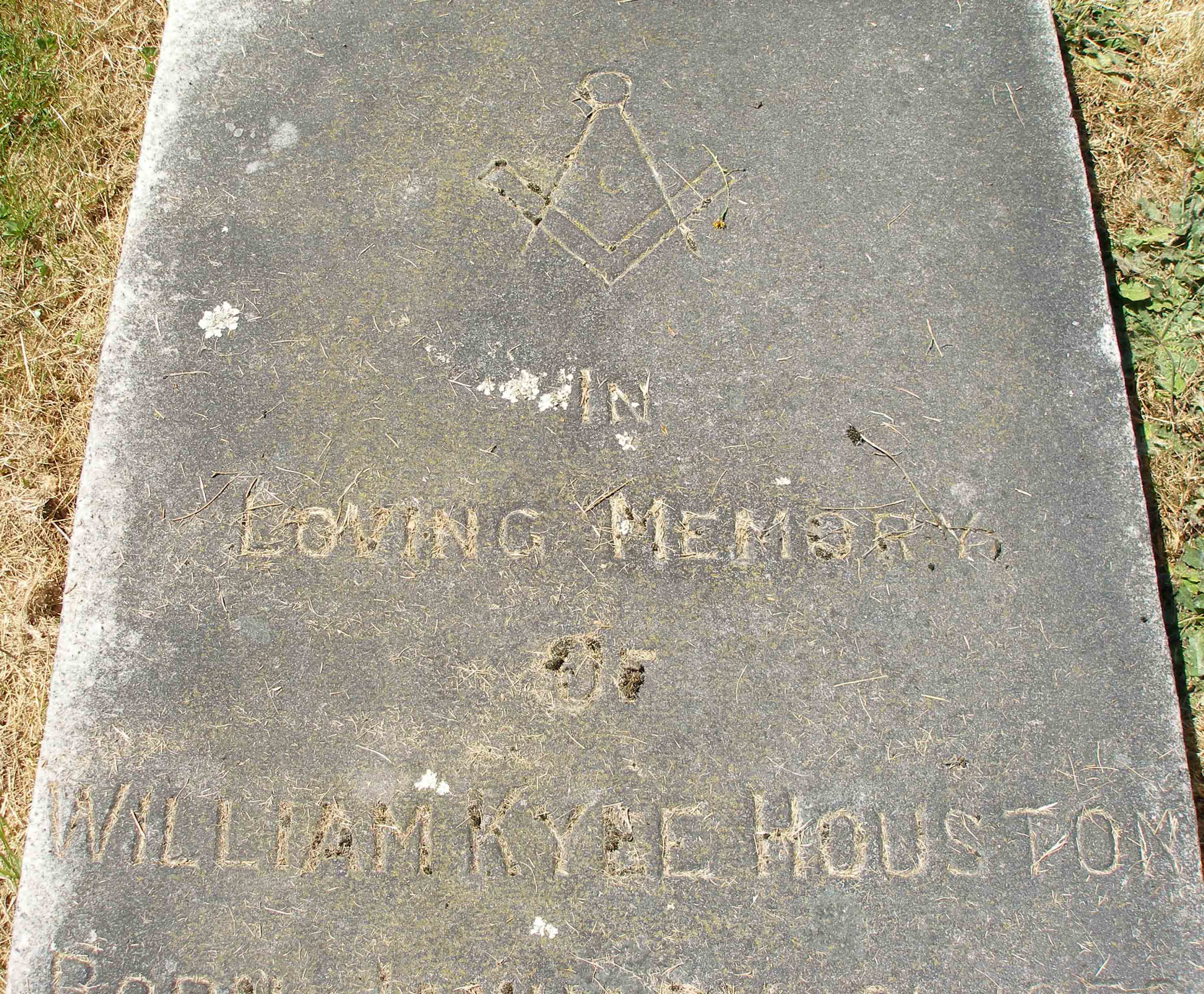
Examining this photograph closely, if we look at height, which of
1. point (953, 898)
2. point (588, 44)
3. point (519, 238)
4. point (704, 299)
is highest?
point (588, 44)

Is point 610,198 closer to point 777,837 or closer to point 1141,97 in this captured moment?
point 777,837

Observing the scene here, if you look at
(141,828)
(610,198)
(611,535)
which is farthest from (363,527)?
(610,198)

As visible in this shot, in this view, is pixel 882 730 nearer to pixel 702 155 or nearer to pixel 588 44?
pixel 702 155

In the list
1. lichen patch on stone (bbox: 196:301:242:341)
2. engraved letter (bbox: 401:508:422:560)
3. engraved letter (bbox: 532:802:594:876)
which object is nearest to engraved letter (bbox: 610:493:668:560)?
engraved letter (bbox: 401:508:422:560)

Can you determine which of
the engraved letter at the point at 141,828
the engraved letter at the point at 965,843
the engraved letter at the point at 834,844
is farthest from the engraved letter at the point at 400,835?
the engraved letter at the point at 965,843

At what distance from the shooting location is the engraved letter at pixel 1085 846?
1.81 m

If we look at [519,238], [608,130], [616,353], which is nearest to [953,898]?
[616,353]

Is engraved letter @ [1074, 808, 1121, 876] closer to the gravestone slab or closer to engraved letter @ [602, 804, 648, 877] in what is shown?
the gravestone slab

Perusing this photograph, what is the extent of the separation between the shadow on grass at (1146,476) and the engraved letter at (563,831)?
1366 mm

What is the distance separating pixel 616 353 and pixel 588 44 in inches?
35.3

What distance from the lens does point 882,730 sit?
190 cm

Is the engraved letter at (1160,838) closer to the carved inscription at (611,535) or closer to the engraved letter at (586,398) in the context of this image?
the carved inscription at (611,535)

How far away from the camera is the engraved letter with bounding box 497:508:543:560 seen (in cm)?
200

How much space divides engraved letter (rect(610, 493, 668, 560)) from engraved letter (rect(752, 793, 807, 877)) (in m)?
0.60
